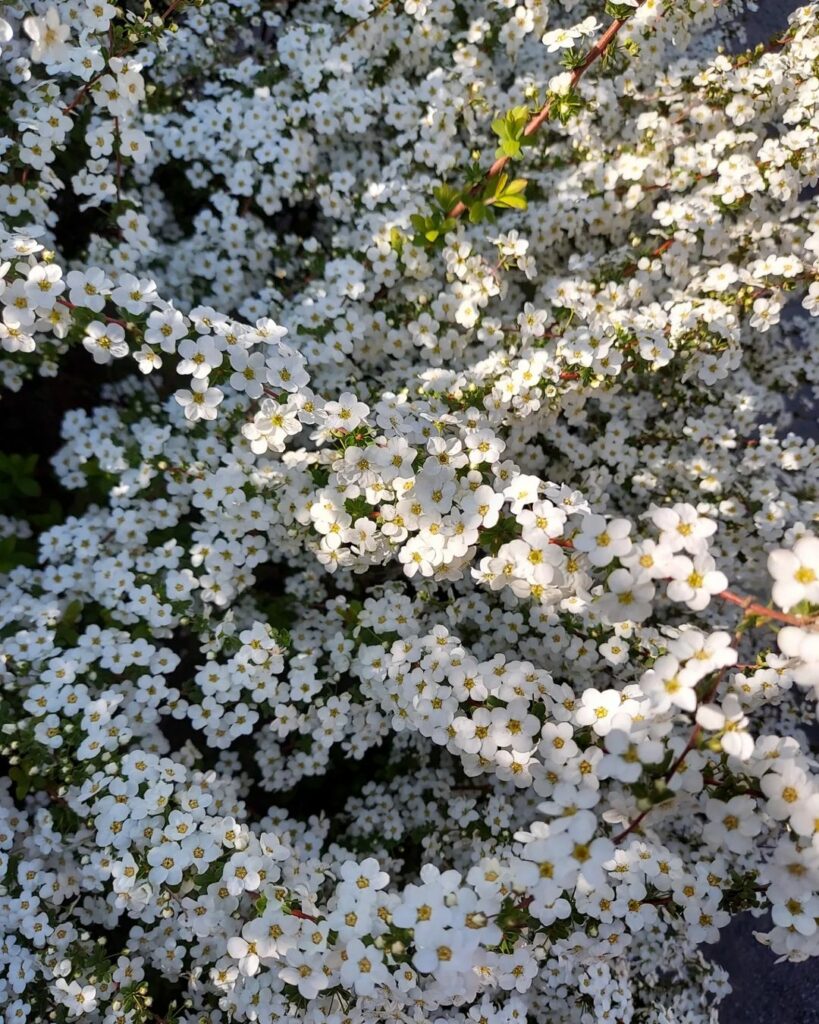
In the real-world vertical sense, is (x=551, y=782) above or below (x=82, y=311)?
below

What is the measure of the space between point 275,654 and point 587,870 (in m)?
1.53

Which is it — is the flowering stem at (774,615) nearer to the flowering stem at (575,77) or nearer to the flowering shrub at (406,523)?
the flowering shrub at (406,523)

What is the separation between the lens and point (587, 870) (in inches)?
68.1

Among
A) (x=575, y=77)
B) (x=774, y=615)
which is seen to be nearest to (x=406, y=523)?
(x=774, y=615)

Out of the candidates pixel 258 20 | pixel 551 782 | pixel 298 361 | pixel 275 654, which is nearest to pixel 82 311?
pixel 298 361

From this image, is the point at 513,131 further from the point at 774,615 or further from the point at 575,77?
the point at 774,615

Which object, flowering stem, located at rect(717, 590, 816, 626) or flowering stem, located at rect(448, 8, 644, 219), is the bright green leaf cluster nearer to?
flowering stem, located at rect(448, 8, 644, 219)

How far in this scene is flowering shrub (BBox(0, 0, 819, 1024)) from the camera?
2.00 metres

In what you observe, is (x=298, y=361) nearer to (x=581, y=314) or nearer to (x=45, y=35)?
(x=45, y=35)

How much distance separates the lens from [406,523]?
2.35 m

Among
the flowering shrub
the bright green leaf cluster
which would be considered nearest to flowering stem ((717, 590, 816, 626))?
the flowering shrub

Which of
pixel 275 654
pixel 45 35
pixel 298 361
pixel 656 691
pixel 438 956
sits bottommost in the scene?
pixel 275 654

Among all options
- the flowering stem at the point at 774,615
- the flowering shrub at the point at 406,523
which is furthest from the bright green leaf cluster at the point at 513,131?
the flowering stem at the point at 774,615

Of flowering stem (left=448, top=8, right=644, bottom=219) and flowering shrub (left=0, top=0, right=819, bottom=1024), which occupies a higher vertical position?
flowering stem (left=448, top=8, right=644, bottom=219)
